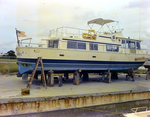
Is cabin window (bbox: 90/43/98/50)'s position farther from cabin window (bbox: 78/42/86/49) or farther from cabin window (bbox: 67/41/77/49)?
cabin window (bbox: 67/41/77/49)

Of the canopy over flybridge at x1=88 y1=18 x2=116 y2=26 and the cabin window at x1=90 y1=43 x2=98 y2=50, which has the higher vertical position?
the canopy over flybridge at x1=88 y1=18 x2=116 y2=26

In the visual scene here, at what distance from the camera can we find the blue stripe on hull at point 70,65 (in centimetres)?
Result: 1060

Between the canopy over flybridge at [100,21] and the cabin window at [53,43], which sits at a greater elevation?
the canopy over flybridge at [100,21]

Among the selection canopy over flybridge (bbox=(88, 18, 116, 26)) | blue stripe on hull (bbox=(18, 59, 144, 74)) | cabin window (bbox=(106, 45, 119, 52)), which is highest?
canopy over flybridge (bbox=(88, 18, 116, 26))

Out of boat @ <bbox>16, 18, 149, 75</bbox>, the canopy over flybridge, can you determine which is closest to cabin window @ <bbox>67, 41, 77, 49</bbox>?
boat @ <bbox>16, 18, 149, 75</bbox>

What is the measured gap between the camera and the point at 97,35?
42.5ft

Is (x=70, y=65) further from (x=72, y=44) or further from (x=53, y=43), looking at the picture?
(x=53, y=43)

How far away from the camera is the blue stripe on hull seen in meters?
10.6

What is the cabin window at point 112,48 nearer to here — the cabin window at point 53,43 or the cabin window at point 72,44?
the cabin window at point 72,44

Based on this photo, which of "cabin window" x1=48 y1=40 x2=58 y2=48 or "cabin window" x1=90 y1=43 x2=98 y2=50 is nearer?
"cabin window" x1=48 y1=40 x2=58 y2=48

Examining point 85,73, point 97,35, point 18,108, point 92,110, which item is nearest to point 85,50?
point 97,35

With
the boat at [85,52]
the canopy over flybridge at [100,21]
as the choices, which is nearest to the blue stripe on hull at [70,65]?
the boat at [85,52]

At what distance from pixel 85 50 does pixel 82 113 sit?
5825mm

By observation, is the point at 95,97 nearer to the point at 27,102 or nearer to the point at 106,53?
the point at 27,102
